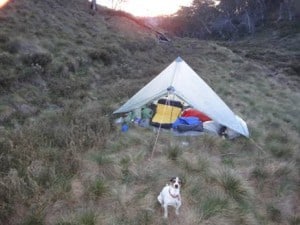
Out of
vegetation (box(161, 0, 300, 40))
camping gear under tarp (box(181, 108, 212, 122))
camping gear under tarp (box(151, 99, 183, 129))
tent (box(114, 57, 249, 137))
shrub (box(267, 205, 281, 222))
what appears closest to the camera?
shrub (box(267, 205, 281, 222))

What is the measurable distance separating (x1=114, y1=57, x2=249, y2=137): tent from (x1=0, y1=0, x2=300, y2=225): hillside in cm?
60

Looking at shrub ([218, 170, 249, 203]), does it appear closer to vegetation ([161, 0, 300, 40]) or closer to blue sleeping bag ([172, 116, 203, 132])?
blue sleeping bag ([172, 116, 203, 132])

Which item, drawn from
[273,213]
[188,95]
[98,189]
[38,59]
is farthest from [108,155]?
[38,59]

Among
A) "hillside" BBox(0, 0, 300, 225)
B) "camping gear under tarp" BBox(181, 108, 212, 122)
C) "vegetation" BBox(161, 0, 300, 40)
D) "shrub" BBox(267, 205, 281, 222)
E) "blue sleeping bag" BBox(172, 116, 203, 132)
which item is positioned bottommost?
"shrub" BBox(267, 205, 281, 222)

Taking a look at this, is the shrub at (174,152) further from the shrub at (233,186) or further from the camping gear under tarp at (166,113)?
the camping gear under tarp at (166,113)

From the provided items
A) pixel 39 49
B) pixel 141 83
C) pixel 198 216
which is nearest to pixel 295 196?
pixel 198 216

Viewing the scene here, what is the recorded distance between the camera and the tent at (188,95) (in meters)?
8.61

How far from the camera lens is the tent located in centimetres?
861

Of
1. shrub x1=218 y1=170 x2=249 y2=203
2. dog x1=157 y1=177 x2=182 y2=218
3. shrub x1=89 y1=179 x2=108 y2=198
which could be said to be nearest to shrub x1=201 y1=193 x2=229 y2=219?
shrub x1=218 y1=170 x2=249 y2=203

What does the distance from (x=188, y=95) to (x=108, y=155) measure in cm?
313

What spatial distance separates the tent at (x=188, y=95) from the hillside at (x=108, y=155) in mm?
605

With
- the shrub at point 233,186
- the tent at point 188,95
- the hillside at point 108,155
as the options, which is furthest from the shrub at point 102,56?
the shrub at point 233,186

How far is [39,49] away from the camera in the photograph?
14.3 meters

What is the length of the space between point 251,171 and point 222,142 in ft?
4.35
